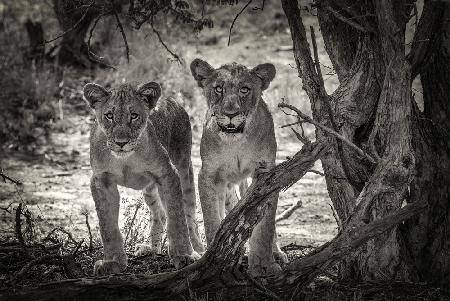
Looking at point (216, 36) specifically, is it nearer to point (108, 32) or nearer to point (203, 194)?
point (108, 32)

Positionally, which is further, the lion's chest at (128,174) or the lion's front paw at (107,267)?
the lion's chest at (128,174)

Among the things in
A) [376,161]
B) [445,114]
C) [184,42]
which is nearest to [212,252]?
[376,161]

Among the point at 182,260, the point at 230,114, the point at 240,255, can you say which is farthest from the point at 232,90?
the point at 240,255

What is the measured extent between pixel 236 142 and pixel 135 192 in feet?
10.5

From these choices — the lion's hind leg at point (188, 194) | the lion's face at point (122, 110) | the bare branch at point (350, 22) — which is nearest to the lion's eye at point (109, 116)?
the lion's face at point (122, 110)

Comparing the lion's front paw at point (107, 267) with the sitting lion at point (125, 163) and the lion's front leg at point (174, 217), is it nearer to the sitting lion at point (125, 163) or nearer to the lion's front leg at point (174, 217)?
the sitting lion at point (125, 163)

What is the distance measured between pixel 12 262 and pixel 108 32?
8.25 meters

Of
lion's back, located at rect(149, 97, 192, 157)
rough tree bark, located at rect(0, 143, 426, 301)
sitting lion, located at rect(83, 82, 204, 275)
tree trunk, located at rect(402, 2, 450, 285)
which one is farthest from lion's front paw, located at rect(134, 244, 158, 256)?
tree trunk, located at rect(402, 2, 450, 285)

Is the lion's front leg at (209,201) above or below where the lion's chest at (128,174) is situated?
below

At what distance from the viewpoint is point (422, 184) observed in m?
5.18

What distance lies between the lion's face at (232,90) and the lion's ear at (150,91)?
1.25 feet

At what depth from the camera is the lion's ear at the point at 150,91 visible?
5602 mm

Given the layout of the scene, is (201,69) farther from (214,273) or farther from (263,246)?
(214,273)

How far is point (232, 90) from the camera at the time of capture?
18.0 ft
